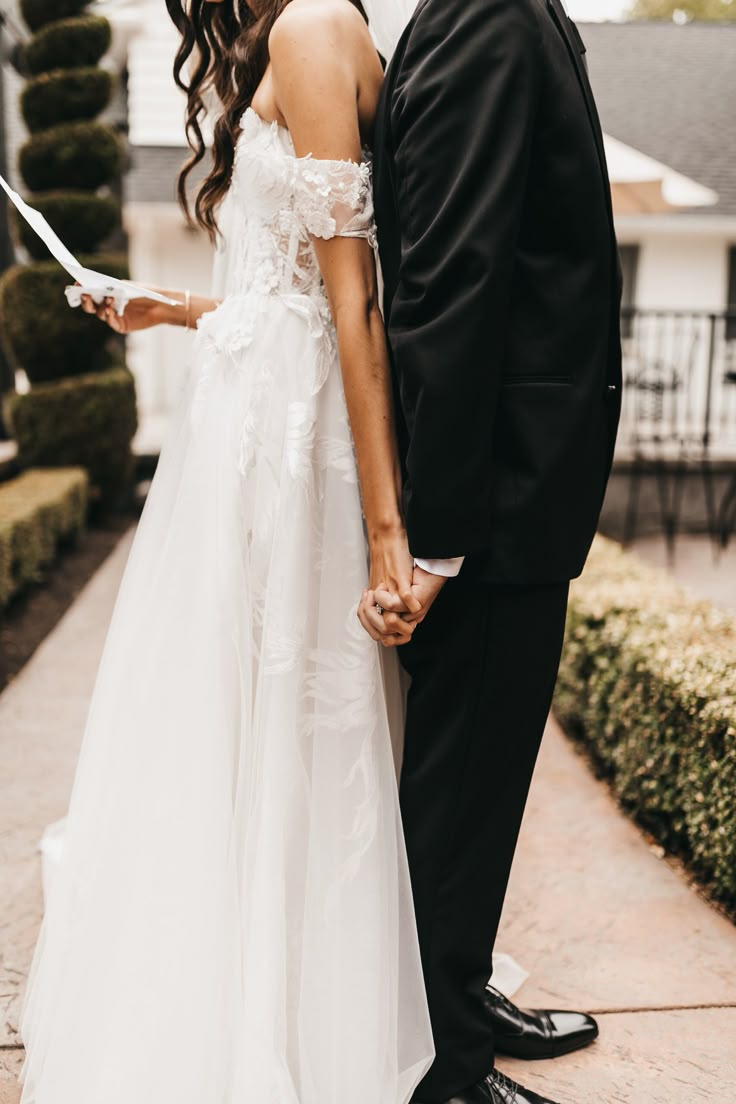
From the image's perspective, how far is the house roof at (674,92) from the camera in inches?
590

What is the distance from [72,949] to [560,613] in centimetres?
105

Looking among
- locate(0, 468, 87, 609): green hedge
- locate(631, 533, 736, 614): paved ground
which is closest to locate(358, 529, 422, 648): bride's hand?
locate(0, 468, 87, 609): green hedge

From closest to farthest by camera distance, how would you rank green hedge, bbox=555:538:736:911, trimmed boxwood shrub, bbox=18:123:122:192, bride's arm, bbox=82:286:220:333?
bride's arm, bbox=82:286:220:333 → green hedge, bbox=555:538:736:911 → trimmed boxwood shrub, bbox=18:123:122:192

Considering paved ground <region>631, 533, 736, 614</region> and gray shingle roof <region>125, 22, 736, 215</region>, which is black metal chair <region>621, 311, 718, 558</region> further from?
gray shingle roof <region>125, 22, 736, 215</region>

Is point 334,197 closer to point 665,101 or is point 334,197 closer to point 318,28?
→ point 318,28

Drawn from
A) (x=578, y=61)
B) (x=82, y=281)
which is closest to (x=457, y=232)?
(x=578, y=61)

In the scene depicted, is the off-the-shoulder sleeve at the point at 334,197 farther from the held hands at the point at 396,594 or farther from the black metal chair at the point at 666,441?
the black metal chair at the point at 666,441

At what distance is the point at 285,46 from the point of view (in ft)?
5.31

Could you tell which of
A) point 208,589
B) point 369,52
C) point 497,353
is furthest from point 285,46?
point 208,589

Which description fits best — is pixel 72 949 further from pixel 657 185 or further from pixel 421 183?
pixel 657 185

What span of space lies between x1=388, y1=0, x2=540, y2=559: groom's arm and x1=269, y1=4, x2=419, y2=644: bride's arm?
102 millimetres

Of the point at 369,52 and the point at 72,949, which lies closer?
the point at 369,52

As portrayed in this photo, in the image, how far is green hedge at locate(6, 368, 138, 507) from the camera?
7035mm

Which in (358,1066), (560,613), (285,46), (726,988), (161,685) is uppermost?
(285,46)
